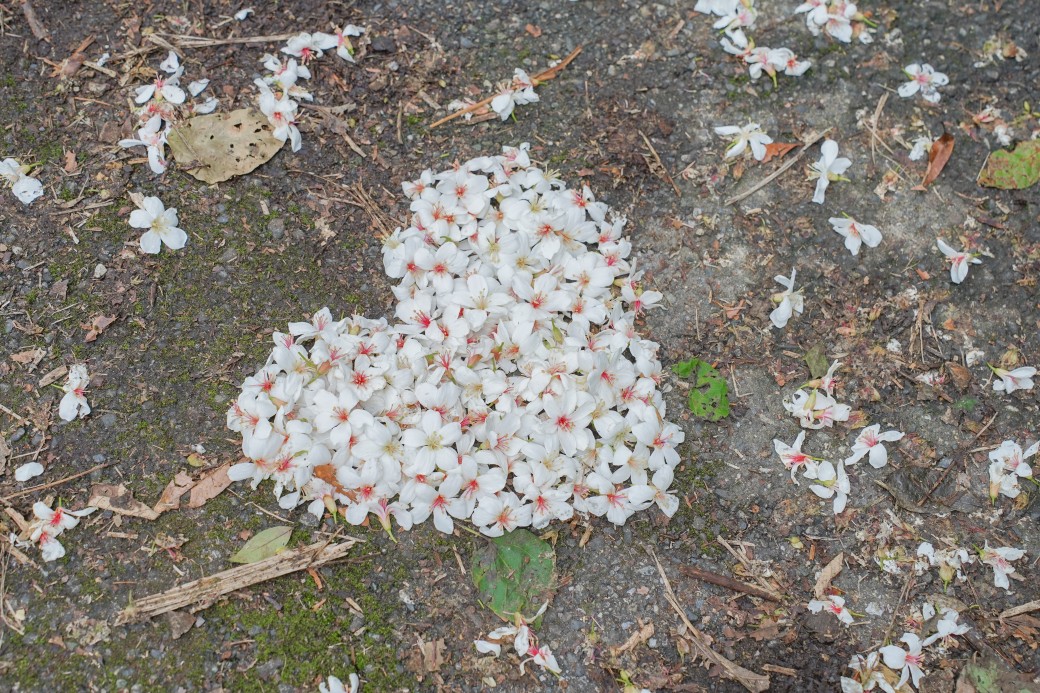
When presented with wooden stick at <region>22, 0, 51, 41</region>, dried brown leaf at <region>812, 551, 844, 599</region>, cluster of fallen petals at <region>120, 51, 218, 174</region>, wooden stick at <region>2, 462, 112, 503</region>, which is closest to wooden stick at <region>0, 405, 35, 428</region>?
wooden stick at <region>2, 462, 112, 503</region>

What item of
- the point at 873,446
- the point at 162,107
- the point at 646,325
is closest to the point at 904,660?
the point at 873,446

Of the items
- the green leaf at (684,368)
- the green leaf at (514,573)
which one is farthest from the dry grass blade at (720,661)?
the green leaf at (684,368)

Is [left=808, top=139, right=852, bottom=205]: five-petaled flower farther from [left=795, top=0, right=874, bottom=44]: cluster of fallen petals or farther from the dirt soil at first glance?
[left=795, top=0, right=874, bottom=44]: cluster of fallen petals

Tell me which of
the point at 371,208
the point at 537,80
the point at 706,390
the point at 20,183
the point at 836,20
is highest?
the point at 836,20

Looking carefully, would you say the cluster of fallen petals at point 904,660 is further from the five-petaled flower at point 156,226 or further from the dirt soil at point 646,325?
the five-petaled flower at point 156,226

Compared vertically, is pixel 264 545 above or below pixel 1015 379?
below

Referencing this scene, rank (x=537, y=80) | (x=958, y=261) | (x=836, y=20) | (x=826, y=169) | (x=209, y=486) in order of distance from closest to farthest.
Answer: (x=209, y=486) → (x=958, y=261) → (x=826, y=169) → (x=537, y=80) → (x=836, y=20)

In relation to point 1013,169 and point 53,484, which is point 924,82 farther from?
point 53,484
